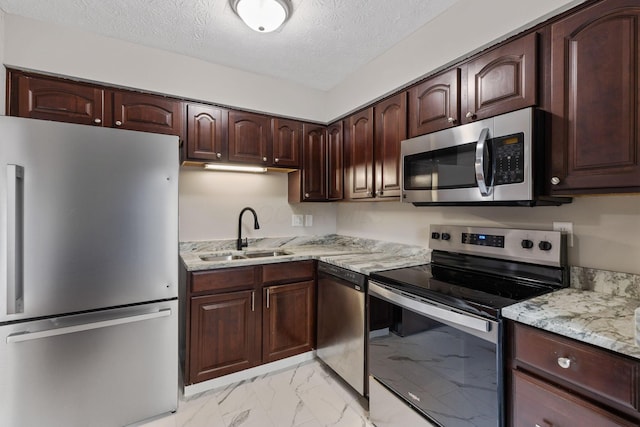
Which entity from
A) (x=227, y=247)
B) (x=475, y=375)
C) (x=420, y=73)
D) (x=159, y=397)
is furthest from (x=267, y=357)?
(x=420, y=73)

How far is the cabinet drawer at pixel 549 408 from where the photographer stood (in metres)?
0.91

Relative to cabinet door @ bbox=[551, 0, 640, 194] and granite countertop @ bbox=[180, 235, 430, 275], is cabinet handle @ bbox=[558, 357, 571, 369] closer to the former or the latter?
cabinet door @ bbox=[551, 0, 640, 194]

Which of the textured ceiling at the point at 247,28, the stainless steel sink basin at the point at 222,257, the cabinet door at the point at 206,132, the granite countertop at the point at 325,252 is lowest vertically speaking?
the stainless steel sink basin at the point at 222,257

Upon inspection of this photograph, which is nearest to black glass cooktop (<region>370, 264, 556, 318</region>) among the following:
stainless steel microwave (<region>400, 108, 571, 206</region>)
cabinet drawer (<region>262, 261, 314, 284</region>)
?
stainless steel microwave (<region>400, 108, 571, 206</region>)

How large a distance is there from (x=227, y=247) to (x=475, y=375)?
2129 millimetres

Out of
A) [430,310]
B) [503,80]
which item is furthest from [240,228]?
[503,80]

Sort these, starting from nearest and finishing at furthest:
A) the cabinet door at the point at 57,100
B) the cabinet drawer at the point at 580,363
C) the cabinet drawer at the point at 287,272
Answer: the cabinet drawer at the point at 580,363, the cabinet door at the point at 57,100, the cabinet drawer at the point at 287,272

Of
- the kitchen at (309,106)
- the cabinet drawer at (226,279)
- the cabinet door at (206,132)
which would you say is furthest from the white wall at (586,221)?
the cabinet door at (206,132)

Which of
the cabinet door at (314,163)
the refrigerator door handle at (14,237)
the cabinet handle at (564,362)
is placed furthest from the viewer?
the cabinet door at (314,163)

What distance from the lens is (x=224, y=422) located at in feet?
5.87

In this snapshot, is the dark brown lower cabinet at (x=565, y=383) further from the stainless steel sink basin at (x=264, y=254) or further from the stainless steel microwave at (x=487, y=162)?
the stainless steel sink basin at (x=264, y=254)

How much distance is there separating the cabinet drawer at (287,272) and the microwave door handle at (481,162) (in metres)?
1.41

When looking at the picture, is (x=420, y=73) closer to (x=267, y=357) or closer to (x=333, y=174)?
(x=333, y=174)

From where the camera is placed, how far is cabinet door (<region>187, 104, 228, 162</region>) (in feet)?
7.41
